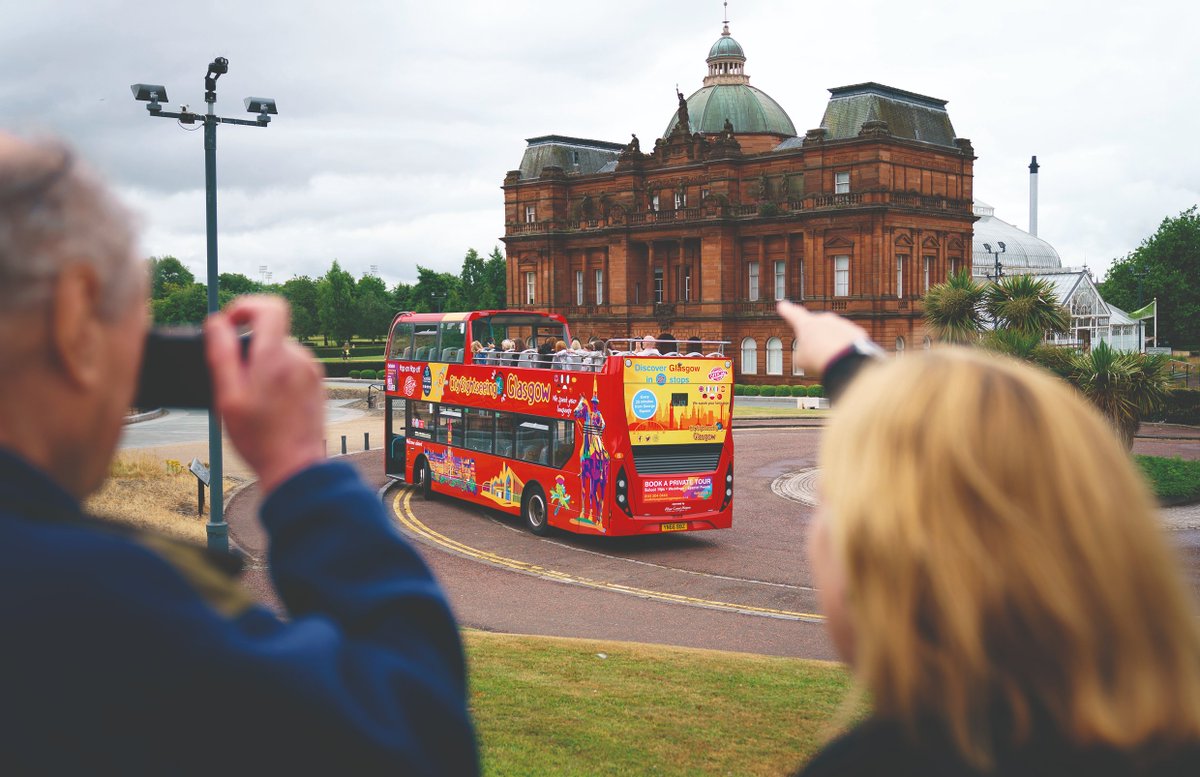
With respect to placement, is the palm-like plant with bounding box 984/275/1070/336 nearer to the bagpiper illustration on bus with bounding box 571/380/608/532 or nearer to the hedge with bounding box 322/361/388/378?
the bagpiper illustration on bus with bounding box 571/380/608/532

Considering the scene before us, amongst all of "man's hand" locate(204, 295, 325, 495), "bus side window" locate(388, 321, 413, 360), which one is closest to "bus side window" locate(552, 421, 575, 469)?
"bus side window" locate(388, 321, 413, 360)

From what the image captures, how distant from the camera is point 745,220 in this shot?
218 ft

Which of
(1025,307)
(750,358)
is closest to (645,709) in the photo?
(1025,307)

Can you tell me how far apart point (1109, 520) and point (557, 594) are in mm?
16364

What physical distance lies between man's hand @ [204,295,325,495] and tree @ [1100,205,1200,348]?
100115 mm

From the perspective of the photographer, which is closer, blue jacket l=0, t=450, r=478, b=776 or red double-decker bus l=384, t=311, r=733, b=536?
blue jacket l=0, t=450, r=478, b=776

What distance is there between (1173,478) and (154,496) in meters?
27.2

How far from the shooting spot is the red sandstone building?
61.4 meters

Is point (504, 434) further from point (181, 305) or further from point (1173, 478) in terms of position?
point (181, 305)

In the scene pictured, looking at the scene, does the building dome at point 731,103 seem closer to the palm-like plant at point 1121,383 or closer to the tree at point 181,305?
the tree at point 181,305

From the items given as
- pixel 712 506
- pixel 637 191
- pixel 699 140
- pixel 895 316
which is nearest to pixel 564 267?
pixel 637 191

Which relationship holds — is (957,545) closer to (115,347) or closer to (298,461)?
(298,461)

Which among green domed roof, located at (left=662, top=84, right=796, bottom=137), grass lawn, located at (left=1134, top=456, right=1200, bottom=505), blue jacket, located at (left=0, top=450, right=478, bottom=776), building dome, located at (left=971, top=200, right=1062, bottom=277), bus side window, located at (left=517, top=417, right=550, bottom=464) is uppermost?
green domed roof, located at (left=662, top=84, right=796, bottom=137)

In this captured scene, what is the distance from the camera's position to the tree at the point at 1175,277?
9262cm
